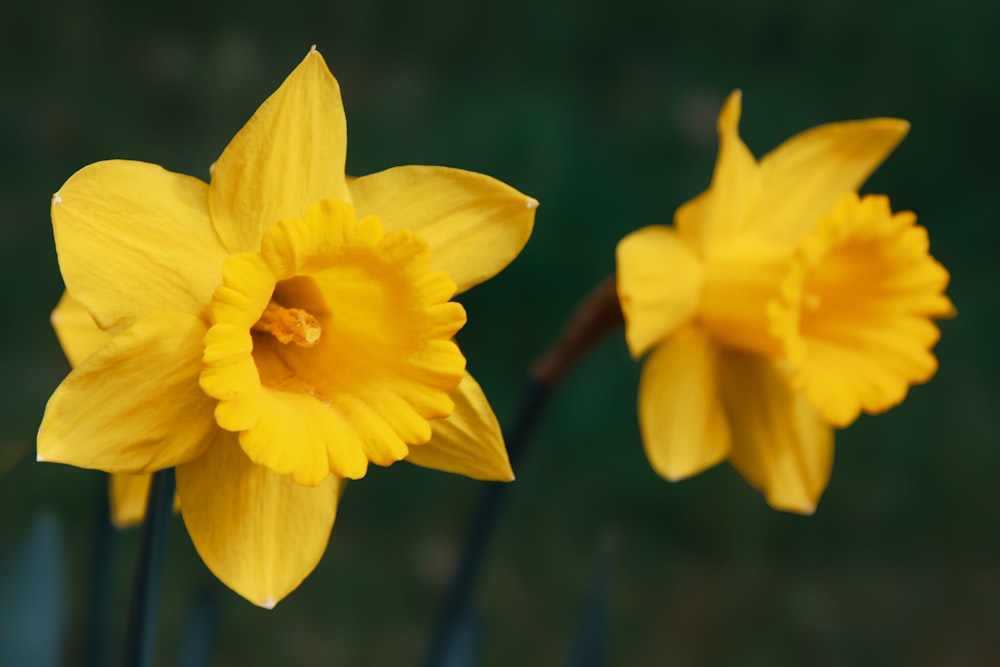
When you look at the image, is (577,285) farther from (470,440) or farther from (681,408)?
(470,440)

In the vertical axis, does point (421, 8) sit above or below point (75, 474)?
above

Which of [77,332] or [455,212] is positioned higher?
[455,212]

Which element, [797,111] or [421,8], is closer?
[421,8]

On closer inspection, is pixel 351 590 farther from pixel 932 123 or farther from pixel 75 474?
pixel 932 123

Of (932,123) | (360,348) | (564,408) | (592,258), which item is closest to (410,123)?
(592,258)

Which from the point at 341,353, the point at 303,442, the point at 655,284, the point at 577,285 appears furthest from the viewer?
the point at 577,285

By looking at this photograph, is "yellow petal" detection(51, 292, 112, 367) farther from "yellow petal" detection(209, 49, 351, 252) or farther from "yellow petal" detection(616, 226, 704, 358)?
"yellow petal" detection(616, 226, 704, 358)

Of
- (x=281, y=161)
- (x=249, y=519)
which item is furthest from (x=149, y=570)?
(x=281, y=161)

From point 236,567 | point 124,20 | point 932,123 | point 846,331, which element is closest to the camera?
point 236,567
